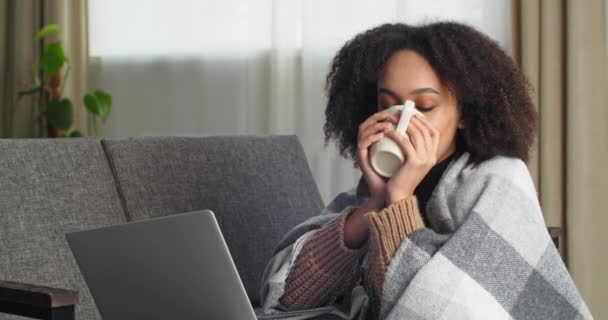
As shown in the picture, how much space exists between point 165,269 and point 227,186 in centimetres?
83

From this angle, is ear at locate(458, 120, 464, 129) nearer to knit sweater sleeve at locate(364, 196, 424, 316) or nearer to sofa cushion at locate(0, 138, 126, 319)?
knit sweater sleeve at locate(364, 196, 424, 316)

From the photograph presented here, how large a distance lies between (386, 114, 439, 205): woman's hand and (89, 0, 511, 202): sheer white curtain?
1783mm

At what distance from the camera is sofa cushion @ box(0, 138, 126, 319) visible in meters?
1.54

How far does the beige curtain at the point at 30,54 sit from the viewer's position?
374cm

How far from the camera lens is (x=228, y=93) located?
3514 millimetres

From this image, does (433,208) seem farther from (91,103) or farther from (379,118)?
(91,103)

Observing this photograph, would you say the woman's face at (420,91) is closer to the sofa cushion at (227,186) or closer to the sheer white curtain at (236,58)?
the sofa cushion at (227,186)

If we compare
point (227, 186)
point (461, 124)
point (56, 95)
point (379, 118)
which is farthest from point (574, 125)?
point (56, 95)

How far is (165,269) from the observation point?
3.73 feet

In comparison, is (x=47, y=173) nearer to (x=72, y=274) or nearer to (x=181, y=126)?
(x=72, y=274)

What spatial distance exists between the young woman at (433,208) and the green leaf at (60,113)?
2.18 meters

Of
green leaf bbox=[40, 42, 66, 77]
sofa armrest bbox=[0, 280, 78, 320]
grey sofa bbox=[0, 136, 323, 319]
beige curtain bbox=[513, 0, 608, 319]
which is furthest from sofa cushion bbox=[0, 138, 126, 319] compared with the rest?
green leaf bbox=[40, 42, 66, 77]

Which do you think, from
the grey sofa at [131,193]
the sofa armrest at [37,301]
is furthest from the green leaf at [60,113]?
the sofa armrest at [37,301]

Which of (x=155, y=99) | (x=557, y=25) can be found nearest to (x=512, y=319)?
(x=557, y=25)
